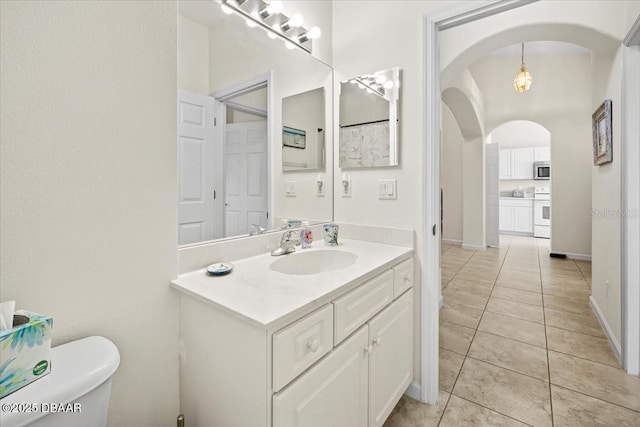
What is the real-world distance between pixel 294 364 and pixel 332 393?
9.4 inches

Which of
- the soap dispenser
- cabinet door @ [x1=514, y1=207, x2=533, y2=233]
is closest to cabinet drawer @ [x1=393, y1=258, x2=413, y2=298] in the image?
the soap dispenser

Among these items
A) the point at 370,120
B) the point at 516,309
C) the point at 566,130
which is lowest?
the point at 516,309

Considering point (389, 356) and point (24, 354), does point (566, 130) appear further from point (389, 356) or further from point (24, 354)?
point (24, 354)

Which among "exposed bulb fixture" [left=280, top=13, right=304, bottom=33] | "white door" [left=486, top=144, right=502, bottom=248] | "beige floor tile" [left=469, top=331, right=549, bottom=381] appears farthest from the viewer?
"white door" [left=486, top=144, right=502, bottom=248]

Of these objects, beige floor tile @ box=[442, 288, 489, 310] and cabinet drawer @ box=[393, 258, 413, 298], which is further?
beige floor tile @ box=[442, 288, 489, 310]

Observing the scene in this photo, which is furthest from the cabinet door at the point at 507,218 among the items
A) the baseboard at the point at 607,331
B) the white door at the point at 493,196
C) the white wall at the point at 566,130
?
the baseboard at the point at 607,331

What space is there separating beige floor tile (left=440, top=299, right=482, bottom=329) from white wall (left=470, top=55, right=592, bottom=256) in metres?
3.15

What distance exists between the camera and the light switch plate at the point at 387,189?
5.52 ft

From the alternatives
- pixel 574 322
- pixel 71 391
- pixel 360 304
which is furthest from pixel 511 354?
pixel 71 391

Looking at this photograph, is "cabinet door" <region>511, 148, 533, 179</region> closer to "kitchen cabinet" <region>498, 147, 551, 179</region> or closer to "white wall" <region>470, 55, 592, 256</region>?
"kitchen cabinet" <region>498, 147, 551, 179</region>

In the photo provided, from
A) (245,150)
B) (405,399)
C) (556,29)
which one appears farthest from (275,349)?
(556,29)

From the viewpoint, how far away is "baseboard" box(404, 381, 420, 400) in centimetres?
164

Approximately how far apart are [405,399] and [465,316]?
1.34 metres

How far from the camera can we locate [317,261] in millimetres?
1603
